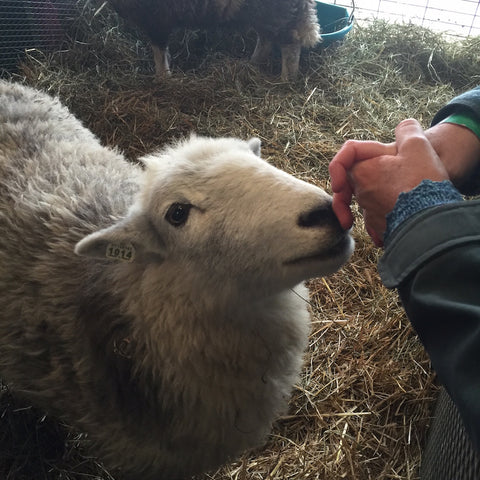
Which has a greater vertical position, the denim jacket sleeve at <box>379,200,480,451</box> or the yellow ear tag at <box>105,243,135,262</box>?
the denim jacket sleeve at <box>379,200,480,451</box>

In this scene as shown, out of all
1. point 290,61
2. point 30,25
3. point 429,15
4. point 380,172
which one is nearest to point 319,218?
point 380,172

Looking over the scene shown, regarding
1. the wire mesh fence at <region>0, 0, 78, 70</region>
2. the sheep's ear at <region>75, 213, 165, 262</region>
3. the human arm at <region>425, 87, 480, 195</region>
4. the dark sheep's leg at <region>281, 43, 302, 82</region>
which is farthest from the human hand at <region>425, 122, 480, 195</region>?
the wire mesh fence at <region>0, 0, 78, 70</region>

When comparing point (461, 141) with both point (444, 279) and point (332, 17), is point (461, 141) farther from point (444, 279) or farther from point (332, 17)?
point (332, 17)

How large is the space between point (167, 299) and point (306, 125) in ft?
10.2

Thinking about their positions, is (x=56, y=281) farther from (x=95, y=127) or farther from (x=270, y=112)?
(x=270, y=112)

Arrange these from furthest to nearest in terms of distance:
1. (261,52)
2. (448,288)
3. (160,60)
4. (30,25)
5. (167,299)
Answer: (261,52)
(160,60)
(30,25)
(167,299)
(448,288)

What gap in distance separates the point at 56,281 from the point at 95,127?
2.75m

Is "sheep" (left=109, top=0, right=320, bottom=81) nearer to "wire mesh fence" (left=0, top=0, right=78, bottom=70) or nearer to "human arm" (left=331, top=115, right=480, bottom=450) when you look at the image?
"wire mesh fence" (left=0, top=0, right=78, bottom=70)

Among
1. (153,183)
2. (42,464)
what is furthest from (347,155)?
(42,464)

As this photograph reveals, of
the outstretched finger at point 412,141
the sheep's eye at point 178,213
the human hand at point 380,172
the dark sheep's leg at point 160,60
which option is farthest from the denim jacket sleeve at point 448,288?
the dark sheep's leg at point 160,60

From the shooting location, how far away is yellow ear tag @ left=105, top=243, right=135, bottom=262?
1.73 m

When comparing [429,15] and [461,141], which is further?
[429,15]

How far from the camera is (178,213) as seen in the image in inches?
66.2

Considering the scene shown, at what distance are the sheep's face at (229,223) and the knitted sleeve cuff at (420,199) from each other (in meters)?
0.19
